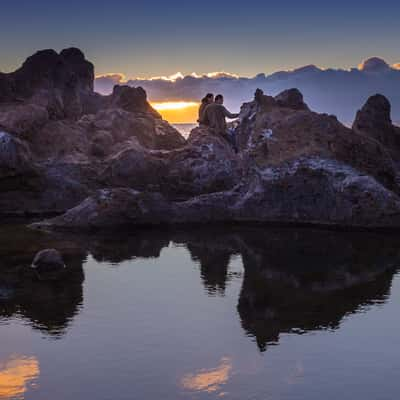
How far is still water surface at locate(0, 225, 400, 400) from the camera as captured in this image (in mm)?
10113

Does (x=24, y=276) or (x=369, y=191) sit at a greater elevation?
(x=369, y=191)

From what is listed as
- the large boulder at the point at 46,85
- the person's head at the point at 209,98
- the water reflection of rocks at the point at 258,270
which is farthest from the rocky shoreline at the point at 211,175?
the large boulder at the point at 46,85

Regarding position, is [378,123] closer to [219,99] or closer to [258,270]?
[219,99]

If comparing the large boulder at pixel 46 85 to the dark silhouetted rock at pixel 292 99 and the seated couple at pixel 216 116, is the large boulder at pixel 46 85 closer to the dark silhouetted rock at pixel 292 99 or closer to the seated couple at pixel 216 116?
the seated couple at pixel 216 116

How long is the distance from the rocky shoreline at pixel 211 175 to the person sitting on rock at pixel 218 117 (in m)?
0.61

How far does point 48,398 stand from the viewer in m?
9.53

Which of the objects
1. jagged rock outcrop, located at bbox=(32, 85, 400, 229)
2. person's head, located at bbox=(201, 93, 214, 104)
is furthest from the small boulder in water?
person's head, located at bbox=(201, 93, 214, 104)

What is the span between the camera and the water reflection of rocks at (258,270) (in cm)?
1366

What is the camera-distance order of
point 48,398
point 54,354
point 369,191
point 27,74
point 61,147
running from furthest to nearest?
point 27,74, point 61,147, point 369,191, point 54,354, point 48,398

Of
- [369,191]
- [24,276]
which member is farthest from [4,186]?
[369,191]

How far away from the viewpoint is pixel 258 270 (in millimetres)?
17797

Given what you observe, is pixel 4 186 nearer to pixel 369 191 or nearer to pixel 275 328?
pixel 369 191

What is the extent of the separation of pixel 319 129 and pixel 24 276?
47.2ft

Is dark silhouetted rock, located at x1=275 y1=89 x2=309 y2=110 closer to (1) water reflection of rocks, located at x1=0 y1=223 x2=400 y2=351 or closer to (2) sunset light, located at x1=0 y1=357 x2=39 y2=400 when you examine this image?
(1) water reflection of rocks, located at x1=0 y1=223 x2=400 y2=351
